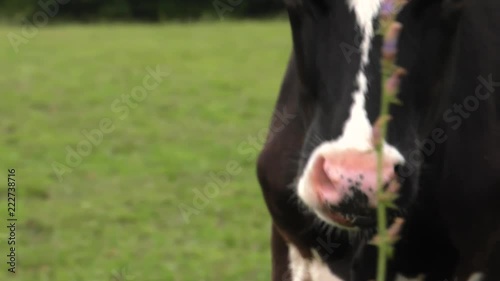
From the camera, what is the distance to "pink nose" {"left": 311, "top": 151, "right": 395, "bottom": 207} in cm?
166

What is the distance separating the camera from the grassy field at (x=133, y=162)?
475cm

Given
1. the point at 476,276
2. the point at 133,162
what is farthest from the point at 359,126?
the point at 133,162

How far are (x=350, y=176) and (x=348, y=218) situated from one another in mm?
185

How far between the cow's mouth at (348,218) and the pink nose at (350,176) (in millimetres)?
40

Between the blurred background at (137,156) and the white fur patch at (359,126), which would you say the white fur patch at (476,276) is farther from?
the blurred background at (137,156)

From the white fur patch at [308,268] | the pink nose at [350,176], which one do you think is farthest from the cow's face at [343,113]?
the white fur patch at [308,268]

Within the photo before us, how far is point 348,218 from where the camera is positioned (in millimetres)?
1833

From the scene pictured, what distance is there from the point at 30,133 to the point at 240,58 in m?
6.25

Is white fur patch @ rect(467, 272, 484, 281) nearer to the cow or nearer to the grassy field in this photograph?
the cow

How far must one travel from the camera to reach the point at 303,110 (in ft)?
7.61

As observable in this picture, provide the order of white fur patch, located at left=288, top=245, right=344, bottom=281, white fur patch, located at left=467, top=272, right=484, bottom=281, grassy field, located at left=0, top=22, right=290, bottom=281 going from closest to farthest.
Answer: white fur patch, located at left=467, top=272, right=484, bottom=281
white fur patch, located at left=288, top=245, right=344, bottom=281
grassy field, located at left=0, top=22, right=290, bottom=281

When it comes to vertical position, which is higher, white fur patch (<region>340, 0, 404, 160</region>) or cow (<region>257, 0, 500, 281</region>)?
white fur patch (<region>340, 0, 404, 160</region>)

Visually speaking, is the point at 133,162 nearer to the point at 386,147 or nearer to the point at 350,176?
the point at 386,147

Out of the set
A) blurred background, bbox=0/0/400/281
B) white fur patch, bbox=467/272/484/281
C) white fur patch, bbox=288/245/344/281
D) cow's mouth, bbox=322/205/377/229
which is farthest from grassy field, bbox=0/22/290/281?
cow's mouth, bbox=322/205/377/229
